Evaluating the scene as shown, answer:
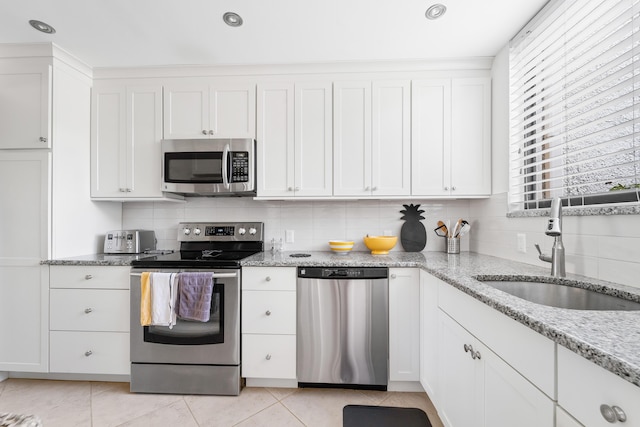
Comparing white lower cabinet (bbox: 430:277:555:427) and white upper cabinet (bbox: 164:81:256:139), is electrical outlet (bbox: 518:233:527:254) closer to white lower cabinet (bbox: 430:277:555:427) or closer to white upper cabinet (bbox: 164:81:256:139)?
white lower cabinet (bbox: 430:277:555:427)

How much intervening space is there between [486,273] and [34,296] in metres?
3.02

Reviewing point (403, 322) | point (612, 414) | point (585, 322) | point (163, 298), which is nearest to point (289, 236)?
point (163, 298)

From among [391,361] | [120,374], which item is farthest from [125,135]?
[391,361]

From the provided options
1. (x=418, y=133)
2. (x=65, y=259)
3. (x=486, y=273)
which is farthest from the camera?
(x=418, y=133)

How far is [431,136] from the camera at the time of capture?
222cm

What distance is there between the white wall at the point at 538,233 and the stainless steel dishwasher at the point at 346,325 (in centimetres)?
93

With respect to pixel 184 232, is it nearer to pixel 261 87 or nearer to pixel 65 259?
pixel 65 259

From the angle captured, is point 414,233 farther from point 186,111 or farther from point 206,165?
point 186,111

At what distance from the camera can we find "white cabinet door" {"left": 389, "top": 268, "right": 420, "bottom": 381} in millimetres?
1898

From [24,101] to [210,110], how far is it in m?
1.30

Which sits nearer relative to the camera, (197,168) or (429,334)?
(429,334)

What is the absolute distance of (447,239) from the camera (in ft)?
7.73

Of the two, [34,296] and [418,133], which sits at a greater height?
[418,133]

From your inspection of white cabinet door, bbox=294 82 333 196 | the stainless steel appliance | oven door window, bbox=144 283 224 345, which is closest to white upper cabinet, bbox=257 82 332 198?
white cabinet door, bbox=294 82 333 196
